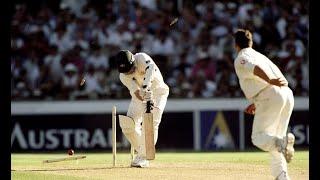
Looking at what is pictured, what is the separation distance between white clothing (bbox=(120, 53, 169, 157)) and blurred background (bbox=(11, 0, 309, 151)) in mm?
7126

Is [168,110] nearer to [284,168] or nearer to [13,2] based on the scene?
[13,2]

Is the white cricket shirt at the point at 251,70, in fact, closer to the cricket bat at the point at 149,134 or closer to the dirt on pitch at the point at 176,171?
the dirt on pitch at the point at 176,171

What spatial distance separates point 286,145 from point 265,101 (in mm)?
570

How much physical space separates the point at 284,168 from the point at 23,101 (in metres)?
11.2

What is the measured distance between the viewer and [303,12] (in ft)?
69.7

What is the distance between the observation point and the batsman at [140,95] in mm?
12164

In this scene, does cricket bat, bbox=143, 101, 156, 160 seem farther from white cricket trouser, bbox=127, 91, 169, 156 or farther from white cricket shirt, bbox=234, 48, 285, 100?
white cricket shirt, bbox=234, 48, 285, 100

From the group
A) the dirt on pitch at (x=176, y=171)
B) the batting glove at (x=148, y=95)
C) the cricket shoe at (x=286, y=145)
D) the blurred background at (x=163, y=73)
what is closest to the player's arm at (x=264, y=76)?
the cricket shoe at (x=286, y=145)

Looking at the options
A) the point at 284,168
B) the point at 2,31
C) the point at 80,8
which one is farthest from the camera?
the point at 80,8

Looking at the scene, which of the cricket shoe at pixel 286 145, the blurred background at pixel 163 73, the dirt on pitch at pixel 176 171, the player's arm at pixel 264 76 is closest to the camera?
the cricket shoe at pixel 286 145

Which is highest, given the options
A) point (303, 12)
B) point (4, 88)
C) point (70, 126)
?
point (303, 12)

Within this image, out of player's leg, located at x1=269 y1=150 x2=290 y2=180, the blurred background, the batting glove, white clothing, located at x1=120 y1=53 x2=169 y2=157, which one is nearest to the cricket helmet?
white clothing, located at x1=120 y1=53 x2=169 y2=157

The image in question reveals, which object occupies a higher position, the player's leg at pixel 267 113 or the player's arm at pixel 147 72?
the player's arm at pixel 147 72
